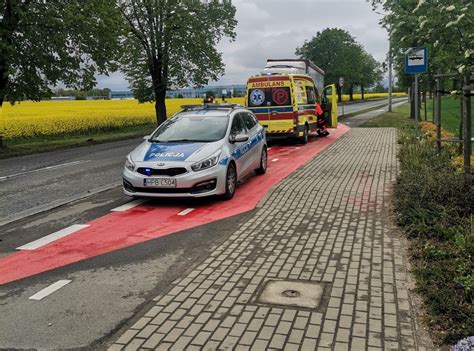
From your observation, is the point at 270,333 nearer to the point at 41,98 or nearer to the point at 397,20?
the point at 397,20

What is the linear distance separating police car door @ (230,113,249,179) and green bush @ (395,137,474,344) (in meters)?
3.04

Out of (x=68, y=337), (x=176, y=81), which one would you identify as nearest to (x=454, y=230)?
(x=68, y=337)

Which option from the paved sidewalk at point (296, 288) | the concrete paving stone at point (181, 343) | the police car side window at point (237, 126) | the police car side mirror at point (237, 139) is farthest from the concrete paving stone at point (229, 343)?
the police car side window at point (237, 126)

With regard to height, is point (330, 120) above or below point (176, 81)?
below

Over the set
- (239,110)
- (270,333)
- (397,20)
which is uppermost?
(397,20)

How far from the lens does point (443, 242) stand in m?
5.71

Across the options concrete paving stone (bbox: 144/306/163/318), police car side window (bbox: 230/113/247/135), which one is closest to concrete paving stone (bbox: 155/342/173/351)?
concrete paving stone (bbox: 144/306/163/318)

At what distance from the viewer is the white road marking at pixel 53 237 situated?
641 centimetres

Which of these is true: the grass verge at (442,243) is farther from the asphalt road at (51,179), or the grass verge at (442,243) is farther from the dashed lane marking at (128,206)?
the asphalt road at (51,179)

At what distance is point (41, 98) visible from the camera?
66.4ft

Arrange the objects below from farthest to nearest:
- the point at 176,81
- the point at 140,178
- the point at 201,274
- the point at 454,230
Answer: the point at 176,81, the point at 140,178, the point at 454,230, the point at 201,274

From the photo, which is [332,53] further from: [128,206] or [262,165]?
[128,206]

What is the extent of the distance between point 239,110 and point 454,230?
20.0 ft

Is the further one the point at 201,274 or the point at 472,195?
the point at 472,195
